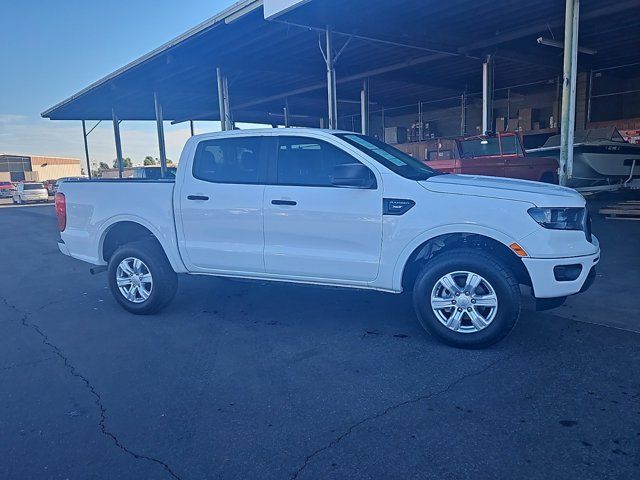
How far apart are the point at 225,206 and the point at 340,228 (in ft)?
4.18

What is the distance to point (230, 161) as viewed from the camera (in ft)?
16.5

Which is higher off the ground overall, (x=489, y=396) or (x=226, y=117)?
(x=226, y=117)

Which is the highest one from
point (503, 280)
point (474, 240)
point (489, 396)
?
point (474, 240)

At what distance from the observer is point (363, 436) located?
283cm

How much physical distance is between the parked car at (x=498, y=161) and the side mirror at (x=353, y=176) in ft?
25.9

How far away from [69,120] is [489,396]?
1047 inches

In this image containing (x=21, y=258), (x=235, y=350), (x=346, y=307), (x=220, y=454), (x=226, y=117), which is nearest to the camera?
(x=220, y=454)

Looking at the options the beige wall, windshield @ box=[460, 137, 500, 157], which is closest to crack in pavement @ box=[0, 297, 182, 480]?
windshield @ box=[460, 137, 500, 157]

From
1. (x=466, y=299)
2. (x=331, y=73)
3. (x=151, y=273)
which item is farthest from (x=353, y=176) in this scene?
(x=331, y=73)

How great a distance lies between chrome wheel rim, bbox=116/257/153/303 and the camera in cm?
529

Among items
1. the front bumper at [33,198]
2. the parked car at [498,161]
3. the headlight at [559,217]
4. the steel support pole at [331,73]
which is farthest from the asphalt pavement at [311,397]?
the front bumper at [33,198]

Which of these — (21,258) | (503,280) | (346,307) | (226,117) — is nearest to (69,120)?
(226,117)

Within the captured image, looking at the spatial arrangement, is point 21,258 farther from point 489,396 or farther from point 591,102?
point 591,102

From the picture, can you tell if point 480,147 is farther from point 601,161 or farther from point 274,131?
point 274,131
